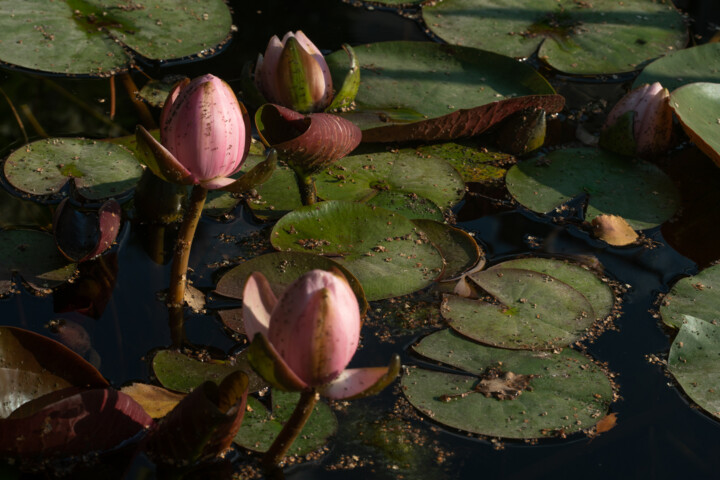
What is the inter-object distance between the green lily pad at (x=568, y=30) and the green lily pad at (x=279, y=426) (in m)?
1.96

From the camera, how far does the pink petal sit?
1288mm

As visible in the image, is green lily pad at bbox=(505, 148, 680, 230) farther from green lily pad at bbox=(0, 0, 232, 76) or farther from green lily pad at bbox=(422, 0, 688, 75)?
green lily pad at bbox=(0, 0, 232, 76)

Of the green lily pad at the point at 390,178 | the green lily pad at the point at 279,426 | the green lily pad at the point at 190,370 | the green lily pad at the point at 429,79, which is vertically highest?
the green lily pad at the point at 429,79

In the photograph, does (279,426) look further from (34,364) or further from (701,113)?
(701,113)

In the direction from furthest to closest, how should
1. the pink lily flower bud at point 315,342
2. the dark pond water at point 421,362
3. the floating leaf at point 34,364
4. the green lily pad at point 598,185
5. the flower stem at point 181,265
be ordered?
1. the green lily pad at point 598,185
2. the flower stem at point 181,265
3. the dark pond water at point 421,362
4. the floating leaf at point 34,364
5. the pink lily flower bud at point 315,342

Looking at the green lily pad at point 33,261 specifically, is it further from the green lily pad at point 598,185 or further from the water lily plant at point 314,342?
the green lily pad at point 598,185

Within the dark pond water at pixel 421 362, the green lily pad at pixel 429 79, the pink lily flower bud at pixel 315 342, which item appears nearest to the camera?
the pink lily flower bud at pixel 315 342

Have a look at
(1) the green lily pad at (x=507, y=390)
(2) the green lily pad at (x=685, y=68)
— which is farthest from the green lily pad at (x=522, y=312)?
(2) the green lily pad at (x=685, y=68)

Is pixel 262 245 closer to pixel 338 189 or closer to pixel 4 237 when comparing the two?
pixel 338 189

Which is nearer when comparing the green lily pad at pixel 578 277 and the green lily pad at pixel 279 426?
the green lily pad at pixel 279 426

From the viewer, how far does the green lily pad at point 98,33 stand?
2717 mm

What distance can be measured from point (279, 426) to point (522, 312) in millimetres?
757

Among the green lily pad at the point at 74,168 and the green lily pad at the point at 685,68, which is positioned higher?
the green lily pad at the point at 685,68

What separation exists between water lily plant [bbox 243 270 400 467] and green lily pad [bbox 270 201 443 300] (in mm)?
701
